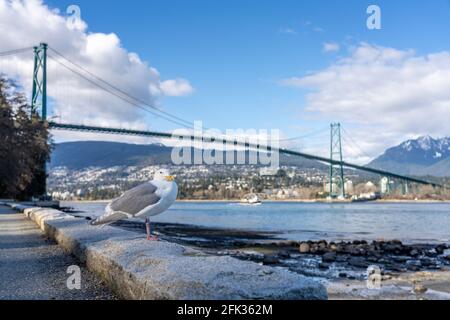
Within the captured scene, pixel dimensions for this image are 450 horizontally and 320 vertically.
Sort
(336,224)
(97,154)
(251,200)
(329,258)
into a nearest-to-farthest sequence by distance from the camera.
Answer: (329,258) → (336,224) → (97,154) → (251,200)

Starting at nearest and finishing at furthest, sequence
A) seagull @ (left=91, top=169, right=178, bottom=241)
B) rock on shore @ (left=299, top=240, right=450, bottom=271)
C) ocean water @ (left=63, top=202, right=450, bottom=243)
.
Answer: seagull @ (left=91, top=169, right=178, bottom=241) < rock on shore @ (left=299, top=240, right=450, bottom=271) < ocean water @ (left=63, top=202, right=450, bottom=243)

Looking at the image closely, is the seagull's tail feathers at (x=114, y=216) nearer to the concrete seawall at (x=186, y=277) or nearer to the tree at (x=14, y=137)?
the concrete seawall at (x=186, y=277)

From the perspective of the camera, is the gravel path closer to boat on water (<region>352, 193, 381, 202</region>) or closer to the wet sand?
the wet sand

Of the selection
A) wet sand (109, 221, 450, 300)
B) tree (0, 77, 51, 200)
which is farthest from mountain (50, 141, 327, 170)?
wet sand (109, 221, 450, 300)

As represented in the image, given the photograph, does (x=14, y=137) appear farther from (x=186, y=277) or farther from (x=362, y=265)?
(x=186, y=277)

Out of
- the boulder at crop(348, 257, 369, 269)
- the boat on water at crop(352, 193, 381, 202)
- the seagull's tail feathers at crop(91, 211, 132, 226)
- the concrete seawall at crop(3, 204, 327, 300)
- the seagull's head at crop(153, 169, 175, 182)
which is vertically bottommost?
the boulder at crop(348, 257, 369, 269)

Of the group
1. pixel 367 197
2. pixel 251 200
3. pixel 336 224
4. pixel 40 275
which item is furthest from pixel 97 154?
pixel 40 275

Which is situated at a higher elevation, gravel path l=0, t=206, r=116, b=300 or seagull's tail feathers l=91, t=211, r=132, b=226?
seagull's tail feathers l=91, t=211, r=132, b=226
